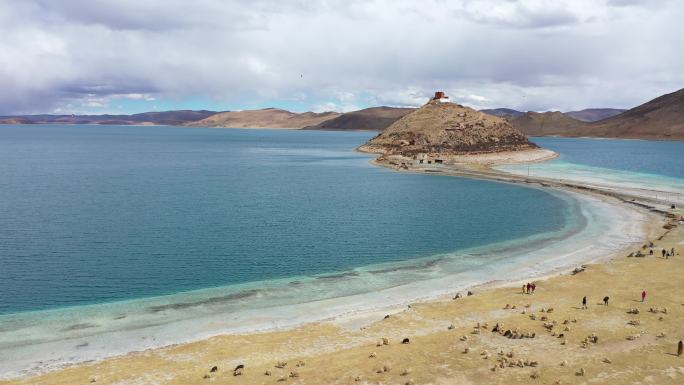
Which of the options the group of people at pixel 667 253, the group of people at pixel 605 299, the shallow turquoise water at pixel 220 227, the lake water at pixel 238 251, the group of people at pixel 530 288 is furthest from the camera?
the group of people at pixel 667 253

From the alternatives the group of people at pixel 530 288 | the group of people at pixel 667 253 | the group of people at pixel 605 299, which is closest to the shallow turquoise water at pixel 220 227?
the group of people at pixel 530 288

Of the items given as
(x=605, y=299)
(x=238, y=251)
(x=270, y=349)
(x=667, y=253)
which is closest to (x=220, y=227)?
(x=238, y=251)

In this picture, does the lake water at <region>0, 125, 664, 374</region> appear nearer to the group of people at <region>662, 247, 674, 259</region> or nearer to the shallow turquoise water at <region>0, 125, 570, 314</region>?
the shallow turquoise water at <region>0, 125, 570, 314</region>

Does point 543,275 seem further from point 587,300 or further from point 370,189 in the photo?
point 370,189

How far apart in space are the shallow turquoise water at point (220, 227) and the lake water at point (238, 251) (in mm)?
289

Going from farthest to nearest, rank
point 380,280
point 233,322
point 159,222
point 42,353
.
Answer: point 159,222, point 380,280, point 233,322, point 42,353

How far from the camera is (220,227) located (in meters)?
78.8

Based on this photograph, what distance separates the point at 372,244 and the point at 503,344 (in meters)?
34.0

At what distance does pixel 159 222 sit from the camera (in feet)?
269

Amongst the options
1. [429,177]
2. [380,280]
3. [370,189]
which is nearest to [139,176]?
[370,189]

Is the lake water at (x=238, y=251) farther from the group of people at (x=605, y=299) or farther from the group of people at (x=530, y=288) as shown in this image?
the group of people at (x=605, y=299)

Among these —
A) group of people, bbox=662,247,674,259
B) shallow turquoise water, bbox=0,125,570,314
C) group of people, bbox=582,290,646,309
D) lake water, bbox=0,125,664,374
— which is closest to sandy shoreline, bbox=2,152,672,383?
Answer: lake water, bbox=0,125,664,374

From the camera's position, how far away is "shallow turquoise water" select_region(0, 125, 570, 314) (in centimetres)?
5409

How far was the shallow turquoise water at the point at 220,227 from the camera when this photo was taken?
177 feet
